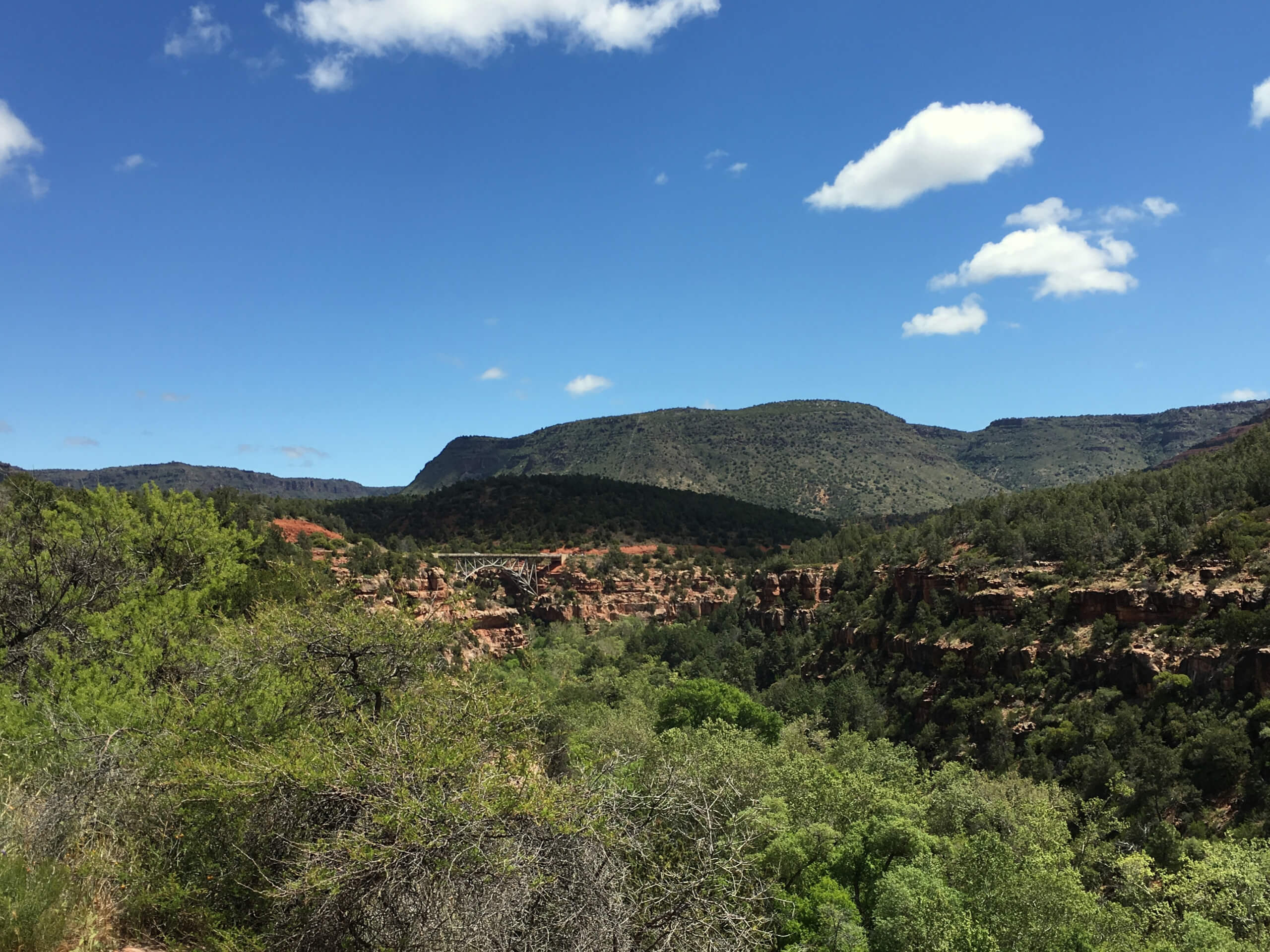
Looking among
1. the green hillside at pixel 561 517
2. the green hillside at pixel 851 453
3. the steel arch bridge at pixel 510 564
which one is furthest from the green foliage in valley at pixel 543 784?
the green hillside at pixel 851 453

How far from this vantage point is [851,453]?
156m

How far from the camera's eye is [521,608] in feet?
234

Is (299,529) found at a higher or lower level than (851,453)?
lower

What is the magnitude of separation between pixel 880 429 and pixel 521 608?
12174 cm

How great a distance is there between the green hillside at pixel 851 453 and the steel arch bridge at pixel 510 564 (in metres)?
63.2

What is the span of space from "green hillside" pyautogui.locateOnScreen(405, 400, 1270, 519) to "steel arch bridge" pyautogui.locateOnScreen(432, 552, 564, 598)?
63.2 meters

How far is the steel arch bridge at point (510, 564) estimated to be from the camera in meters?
69.9

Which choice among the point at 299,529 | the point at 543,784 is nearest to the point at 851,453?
the point at 299,529

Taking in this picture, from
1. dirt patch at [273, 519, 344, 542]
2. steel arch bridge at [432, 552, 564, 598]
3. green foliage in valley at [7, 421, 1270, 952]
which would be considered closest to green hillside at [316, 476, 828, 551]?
steel arch bridge at [432, 552, 564, 598]

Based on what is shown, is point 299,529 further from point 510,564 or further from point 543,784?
point 543,784

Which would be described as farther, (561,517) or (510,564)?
(561,517)

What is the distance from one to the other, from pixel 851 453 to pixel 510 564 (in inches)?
4037

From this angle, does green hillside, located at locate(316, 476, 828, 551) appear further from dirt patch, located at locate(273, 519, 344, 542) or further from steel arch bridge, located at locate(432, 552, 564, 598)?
dirt patch, located at locate(273, 519, 344, 542)

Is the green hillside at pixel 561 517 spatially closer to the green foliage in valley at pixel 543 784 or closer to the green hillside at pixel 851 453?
the green hillside at pixel 851 453
